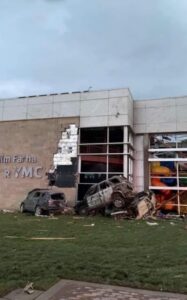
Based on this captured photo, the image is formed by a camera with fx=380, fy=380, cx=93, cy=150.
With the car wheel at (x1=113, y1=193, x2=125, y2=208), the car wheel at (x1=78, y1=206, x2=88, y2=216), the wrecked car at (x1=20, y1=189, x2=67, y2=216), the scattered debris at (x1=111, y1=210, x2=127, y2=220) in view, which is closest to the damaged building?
the car wheel at (x1=78, y1=206, x2=88, y2=216)

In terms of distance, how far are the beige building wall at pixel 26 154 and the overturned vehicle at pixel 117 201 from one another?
5.08m

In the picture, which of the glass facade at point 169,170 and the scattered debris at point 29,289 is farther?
the glass facade at point 169,170

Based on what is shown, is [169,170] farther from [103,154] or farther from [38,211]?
[38,211]

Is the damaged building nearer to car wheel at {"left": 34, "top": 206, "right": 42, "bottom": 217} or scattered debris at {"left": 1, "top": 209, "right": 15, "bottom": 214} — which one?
scattered debris at {"left": 1, "top": 209, "right": 15, "bottom": 214}

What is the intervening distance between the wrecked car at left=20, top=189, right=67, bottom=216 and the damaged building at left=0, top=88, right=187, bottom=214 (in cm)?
252

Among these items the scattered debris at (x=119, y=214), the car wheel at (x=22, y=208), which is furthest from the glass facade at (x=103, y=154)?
the scattered debris at (x=119, y=214)

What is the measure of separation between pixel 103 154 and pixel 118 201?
5.42m

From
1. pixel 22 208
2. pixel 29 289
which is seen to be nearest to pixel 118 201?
pixel 22 208

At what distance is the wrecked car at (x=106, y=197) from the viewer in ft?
72.2

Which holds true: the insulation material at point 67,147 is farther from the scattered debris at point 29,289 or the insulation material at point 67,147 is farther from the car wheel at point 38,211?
the scattered debris at point 29,289

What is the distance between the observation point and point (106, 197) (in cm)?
2223

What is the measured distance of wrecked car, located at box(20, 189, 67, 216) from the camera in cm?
2294

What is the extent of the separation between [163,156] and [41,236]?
50.5 feet

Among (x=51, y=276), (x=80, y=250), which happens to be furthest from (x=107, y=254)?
(x=51, y=276)
